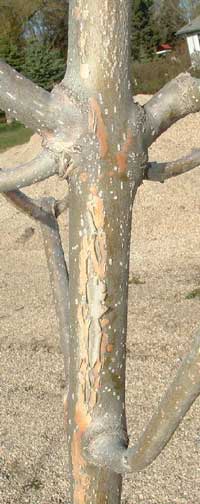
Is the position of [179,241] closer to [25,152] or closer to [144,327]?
[144,327]

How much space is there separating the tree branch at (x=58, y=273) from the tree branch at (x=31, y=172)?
494mm

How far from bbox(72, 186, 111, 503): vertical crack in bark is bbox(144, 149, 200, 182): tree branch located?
22 centimetres

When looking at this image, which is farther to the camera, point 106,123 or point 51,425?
point 51,425

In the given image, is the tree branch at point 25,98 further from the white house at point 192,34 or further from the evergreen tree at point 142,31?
the evergreen tree at point 142,31

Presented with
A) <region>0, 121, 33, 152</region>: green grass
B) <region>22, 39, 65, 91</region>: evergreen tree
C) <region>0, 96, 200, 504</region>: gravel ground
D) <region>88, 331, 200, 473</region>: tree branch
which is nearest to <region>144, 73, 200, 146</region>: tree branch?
<region>88, 331, 200, 473</region>: tree branch

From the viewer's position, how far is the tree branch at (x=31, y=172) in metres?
1.62

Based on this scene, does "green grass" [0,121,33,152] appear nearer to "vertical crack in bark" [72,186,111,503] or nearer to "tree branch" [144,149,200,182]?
"tree branch" [144,149,200,182]

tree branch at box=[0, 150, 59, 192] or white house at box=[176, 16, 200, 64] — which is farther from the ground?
tree branch at box=[0, 150, 59, 192]

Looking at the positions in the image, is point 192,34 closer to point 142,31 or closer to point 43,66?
point 142,31

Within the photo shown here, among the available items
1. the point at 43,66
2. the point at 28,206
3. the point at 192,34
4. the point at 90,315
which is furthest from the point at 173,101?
the point at 192,34

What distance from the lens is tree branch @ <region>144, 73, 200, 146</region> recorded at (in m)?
1.64

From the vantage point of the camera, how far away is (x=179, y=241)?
39.3 ft

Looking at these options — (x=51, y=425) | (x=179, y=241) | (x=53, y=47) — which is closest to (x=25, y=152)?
(x=179, y=241)

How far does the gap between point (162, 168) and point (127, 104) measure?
31 centimetres
